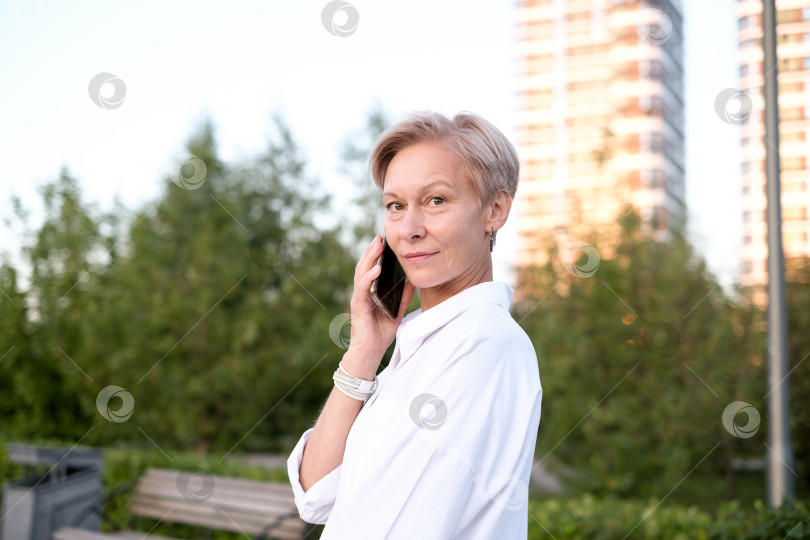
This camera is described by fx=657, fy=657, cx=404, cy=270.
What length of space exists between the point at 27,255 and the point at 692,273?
9.43m

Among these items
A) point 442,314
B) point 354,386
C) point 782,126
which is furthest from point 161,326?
point 782,126

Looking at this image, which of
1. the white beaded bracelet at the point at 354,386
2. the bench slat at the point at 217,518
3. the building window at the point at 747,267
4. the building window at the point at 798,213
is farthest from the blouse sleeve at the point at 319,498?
the building window at the point at 798,213

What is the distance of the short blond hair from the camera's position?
1.42 meters

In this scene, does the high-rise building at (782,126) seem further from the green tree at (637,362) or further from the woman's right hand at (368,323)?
the woman's right hand at (368,323)

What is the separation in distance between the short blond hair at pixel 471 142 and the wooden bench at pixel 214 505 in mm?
3287

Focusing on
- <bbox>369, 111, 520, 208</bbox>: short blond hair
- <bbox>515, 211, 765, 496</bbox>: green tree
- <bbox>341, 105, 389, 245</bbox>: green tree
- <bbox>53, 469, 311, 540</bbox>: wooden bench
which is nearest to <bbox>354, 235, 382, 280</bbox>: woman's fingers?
<bbox>369, 111, 520, 208</bbox>: short blond hair

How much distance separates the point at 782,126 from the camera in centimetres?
3741

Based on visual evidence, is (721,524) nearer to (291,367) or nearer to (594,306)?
(594,306)

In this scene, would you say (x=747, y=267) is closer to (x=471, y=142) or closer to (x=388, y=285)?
(x=388, y=285)

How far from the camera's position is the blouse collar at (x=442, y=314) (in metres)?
1.34

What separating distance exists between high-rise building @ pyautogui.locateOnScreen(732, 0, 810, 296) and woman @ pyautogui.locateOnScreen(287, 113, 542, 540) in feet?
12.2

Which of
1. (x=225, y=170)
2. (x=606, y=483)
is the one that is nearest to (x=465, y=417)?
(x=606, y=483)

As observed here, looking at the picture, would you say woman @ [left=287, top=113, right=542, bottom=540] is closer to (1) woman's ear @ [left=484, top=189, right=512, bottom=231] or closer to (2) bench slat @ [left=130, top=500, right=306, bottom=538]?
(1) woman's ear @ [left=484, top=189, right=512, bottom=231]

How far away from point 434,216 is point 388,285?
304 millimetres
